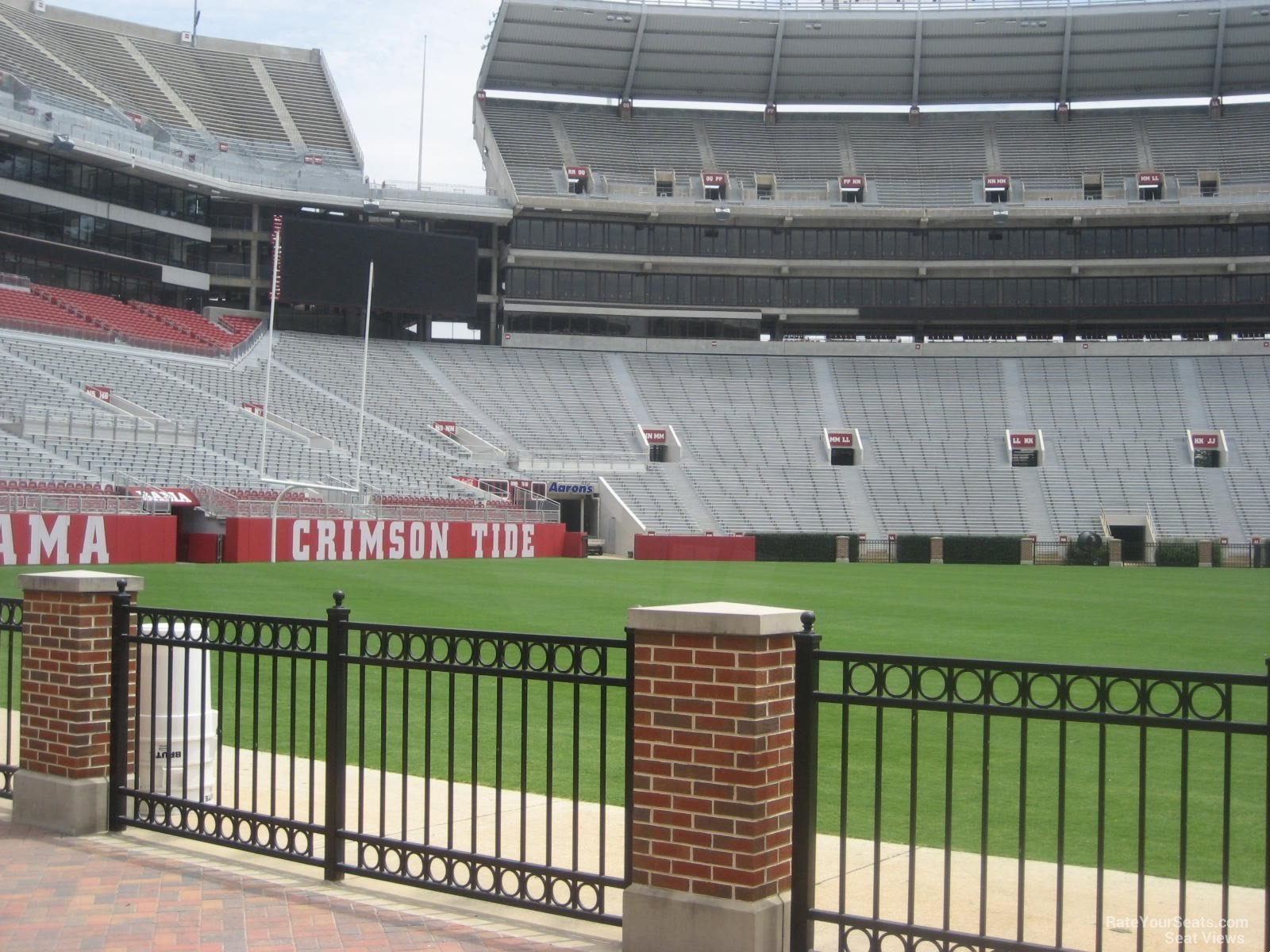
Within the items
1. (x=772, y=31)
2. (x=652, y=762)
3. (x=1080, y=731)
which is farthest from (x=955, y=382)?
(x=652, y=762)

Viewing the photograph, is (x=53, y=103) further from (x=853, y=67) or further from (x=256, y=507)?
(x=853, y=67)

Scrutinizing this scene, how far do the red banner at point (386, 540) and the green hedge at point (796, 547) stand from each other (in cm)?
809

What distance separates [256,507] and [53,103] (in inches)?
1119

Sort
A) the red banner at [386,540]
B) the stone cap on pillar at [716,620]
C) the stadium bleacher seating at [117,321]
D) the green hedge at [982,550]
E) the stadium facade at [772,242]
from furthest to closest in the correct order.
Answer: the stadium facade at [772,242] < the green hedge at [982,550] < the stadium bleacher seating at [117,321] < the red banner at [386,540] < the stone cap on pillar at [716,620]

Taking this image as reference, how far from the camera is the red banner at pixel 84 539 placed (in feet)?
96.0

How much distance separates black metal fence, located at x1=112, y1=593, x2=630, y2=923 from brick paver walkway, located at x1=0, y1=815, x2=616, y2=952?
7.9 inches

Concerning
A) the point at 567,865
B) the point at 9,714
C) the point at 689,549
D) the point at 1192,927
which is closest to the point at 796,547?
the point at 689,549

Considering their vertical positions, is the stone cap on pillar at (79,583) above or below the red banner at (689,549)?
above

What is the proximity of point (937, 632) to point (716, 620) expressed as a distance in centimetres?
1403

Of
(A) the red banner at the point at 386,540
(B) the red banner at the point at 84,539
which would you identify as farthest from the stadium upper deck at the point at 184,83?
(B) the red banner at the point at 84,539

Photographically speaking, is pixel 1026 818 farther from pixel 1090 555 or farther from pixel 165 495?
pixel 1090 555

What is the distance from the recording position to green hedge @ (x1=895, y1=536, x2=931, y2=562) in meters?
49.6

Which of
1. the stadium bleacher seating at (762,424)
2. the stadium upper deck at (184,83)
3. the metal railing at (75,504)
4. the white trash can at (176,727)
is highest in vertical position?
the stadium upper deck at (184,83)

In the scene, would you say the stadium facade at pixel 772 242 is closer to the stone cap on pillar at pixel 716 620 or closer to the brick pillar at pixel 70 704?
the brick pillar at pixel 70 704
